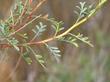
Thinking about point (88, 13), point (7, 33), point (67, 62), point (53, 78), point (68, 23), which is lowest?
point (7, 33)

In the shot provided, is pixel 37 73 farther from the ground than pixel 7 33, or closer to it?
farther from the ground

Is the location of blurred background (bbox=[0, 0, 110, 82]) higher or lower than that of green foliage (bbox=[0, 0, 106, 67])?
higher

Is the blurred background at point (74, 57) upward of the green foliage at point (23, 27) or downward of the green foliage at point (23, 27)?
upward

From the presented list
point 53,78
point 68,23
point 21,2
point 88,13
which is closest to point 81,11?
point 88,13

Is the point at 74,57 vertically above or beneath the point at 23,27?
above

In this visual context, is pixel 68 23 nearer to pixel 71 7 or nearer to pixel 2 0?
pixel 71 7

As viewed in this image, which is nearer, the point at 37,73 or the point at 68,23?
the point at 37,73

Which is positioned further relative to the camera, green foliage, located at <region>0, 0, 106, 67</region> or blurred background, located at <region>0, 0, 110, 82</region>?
blurred background, located at <region>0, 0, 110, 82</region>

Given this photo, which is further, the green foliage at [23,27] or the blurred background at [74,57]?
the blurred background at [74,57]
